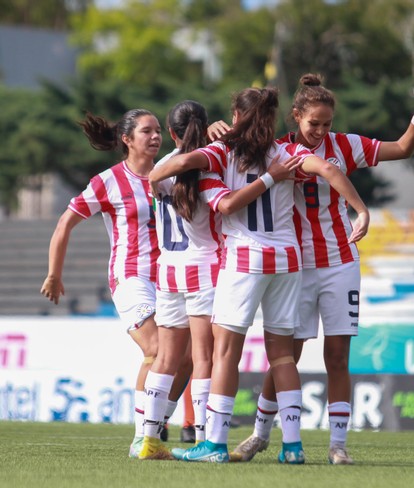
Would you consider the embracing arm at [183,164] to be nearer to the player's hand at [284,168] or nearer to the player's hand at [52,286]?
the player's hand at [284,168]

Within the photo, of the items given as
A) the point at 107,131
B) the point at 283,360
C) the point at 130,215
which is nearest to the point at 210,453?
the point at 283,360

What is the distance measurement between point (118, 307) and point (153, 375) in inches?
39.8

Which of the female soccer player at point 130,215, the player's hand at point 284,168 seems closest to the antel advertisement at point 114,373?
the female soccer player at point 130,215

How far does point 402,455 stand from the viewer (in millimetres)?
7605

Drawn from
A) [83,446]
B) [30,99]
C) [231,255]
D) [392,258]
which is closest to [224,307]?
[231,255]

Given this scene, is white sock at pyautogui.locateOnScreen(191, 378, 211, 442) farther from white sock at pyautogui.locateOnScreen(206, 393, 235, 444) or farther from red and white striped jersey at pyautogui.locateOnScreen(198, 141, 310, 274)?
red and white striped jersey at pyautogui.locateOnScreen(198, 141, 310, 274)

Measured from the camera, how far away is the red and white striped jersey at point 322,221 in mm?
6672

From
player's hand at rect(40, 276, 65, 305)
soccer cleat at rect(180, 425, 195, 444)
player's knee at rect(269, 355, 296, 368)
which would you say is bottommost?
soccer cleat at rect(180, 425, 195, 444)

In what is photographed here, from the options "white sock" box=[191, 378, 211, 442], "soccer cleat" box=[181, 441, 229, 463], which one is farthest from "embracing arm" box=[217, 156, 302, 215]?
"soccer cleat" box=[181, 441, 229, 463]

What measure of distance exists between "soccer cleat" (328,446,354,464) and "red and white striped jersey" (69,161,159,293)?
5.93ft

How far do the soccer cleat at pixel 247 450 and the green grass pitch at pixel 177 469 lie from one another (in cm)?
8

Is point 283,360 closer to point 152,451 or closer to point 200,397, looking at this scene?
point 200,397

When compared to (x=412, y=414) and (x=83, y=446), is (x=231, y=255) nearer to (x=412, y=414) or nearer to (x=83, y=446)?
(x=83, y=446)

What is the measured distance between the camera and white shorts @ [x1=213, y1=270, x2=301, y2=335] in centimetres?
633
